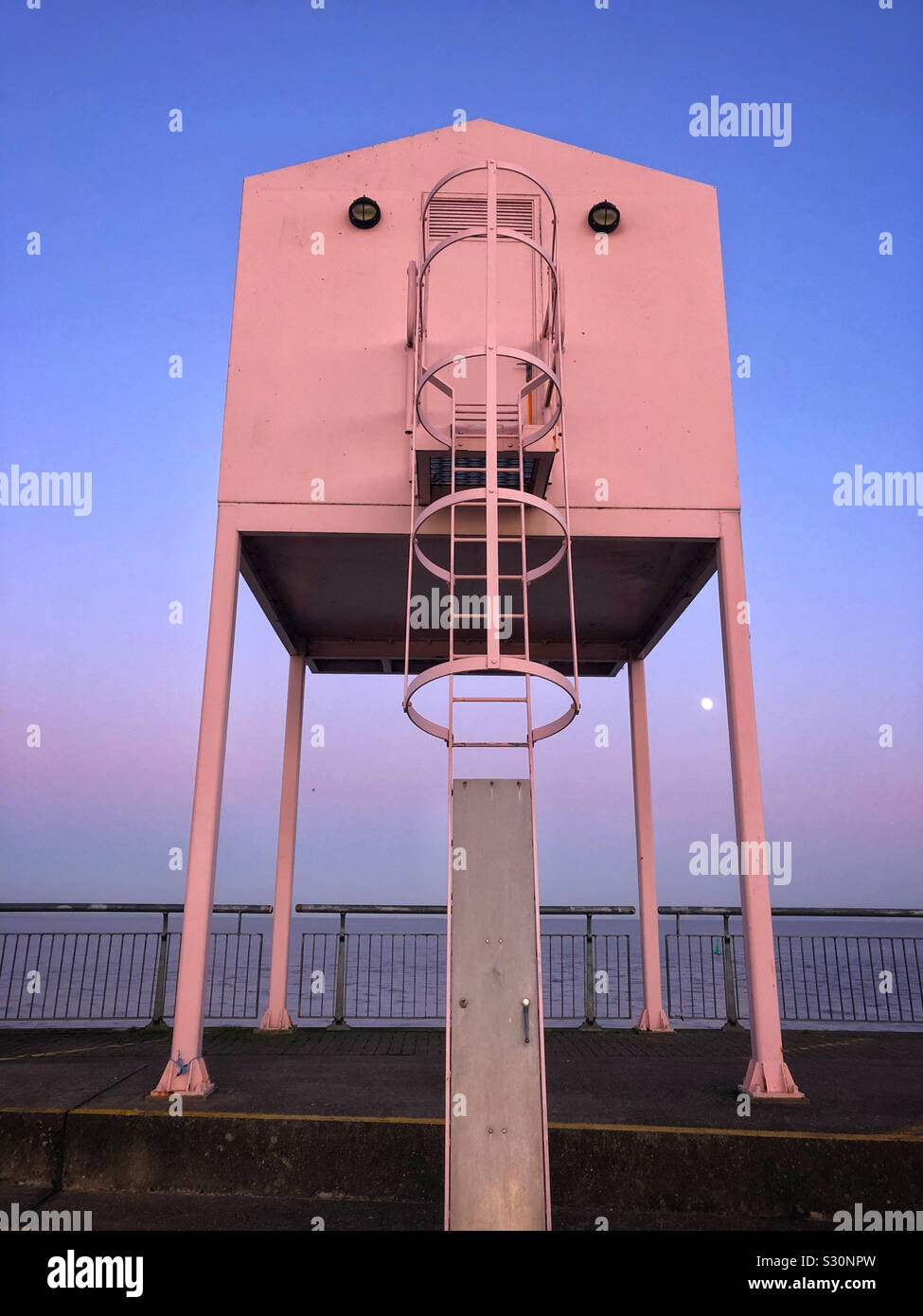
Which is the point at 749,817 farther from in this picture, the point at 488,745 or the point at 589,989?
the point at 589,989

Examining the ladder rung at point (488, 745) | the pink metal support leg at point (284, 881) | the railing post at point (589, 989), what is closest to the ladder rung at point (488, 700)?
the ladder rung at point (488, 745)

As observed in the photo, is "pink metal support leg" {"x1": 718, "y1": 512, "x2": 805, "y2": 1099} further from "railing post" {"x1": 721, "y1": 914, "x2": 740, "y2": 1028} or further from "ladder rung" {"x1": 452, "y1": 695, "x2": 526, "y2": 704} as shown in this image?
"railing post" {"x1": 721, "y1": 914, "x2": 740, "y2": 1028}

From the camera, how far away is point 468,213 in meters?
9.08

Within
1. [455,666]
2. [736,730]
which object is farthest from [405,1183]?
[736,730]

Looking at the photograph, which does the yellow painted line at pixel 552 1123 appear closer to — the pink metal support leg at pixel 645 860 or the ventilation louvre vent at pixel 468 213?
the pink metal support leg at pixel 645 860

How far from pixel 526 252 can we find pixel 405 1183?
8.74 metres

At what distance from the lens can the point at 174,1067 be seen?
7.12 metres

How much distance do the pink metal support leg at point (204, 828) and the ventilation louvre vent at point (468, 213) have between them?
3.78 m

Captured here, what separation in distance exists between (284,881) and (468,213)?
8158mm

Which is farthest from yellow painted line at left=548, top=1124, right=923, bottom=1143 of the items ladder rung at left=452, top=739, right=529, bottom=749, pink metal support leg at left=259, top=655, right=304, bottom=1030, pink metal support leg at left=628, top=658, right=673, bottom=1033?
pink metal support leg at left=259, top=655, right=304, bottom=1030

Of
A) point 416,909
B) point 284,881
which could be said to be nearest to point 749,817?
point 416,909
